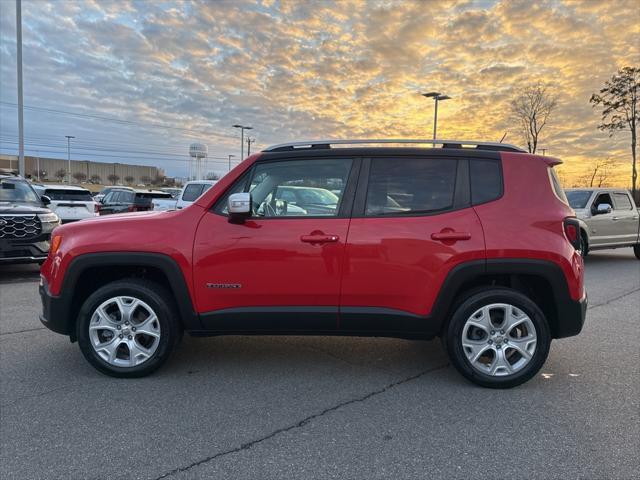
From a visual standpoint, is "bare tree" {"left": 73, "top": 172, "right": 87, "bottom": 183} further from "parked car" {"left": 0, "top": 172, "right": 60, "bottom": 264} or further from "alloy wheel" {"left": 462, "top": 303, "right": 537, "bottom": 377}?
"alloy wheel" {"left": 462, "top": 303, "right": 537, "bottom": 377}

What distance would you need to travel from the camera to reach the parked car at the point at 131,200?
54.1ft

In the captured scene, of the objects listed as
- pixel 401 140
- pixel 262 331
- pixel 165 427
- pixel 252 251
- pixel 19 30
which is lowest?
pixel 165 427

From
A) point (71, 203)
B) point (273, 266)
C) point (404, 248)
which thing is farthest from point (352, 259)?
point (71, 203)

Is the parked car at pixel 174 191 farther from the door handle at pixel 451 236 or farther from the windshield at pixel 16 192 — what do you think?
the door handle at pixel 451 236

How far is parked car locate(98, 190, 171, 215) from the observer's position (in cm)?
1650

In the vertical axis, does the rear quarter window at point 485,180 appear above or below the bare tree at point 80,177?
below

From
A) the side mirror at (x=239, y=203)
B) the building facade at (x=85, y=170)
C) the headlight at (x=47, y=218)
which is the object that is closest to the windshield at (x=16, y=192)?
the headlight at (x=47, y=218)

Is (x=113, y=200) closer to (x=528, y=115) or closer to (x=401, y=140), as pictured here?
(x=401, y=140)

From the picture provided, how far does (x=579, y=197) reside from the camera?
37.6 feet

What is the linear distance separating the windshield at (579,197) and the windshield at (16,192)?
39.4 feet

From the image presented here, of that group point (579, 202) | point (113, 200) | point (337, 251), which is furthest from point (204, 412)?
point (113, 200)

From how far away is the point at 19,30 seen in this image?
17234mm

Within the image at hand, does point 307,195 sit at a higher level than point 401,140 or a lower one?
lower

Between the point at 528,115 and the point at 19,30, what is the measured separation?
105 ft
